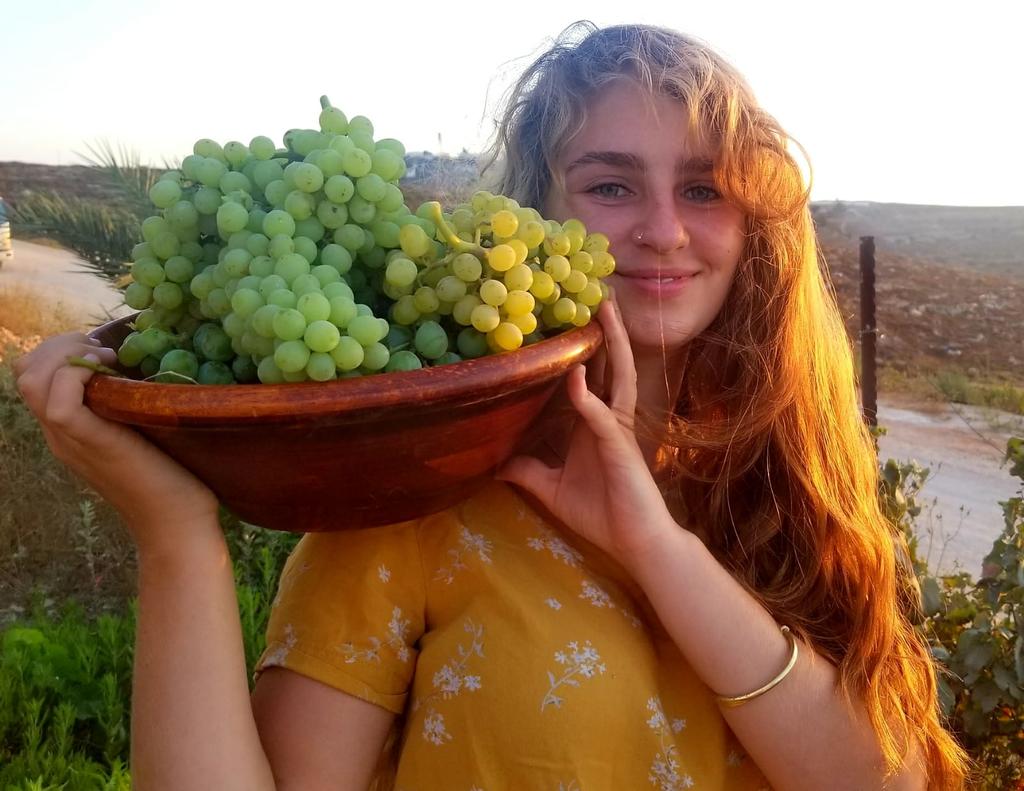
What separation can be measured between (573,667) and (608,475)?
31cm

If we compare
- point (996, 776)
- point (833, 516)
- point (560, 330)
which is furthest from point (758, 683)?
point (996, 776)

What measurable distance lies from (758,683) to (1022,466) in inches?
69.2

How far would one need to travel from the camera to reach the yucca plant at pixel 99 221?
3.74 m

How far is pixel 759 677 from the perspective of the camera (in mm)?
1382

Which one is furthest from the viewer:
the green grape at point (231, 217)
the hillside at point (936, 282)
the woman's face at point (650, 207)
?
the hillside at point (936, 282)

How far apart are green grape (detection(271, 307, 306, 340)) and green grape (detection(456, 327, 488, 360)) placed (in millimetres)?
235

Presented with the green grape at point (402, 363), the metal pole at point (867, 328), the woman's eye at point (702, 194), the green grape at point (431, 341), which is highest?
the woman's eye at point (702, 194)

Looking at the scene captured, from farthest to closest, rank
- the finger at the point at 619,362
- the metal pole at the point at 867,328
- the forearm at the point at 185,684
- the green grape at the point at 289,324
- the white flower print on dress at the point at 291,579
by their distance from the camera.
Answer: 1. the metal pole at the point at 867,328
2. the white flower print on dress at the point at 291,579
3. the finger at the point at 619,362
4. the forearm at the point at 185,684
5. the green grape at the point at 289,324

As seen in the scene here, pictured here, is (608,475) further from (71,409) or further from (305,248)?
(71,409)

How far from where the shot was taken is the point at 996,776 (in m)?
2.77

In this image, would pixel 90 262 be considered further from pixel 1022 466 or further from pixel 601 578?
pixel 1022 466

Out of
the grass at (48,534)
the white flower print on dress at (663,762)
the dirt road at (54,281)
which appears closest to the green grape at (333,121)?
the white flower print on dress at (663,762)

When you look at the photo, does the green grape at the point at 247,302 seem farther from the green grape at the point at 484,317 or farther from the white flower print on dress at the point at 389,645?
the white flower print on dress at the point at 389,645

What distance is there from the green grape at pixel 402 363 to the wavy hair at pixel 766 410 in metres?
0.78
